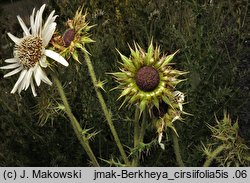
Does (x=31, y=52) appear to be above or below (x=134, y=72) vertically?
above

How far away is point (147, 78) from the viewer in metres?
1.71

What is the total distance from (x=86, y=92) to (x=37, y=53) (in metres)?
1.10

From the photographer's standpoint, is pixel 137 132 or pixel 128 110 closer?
pixel 137 132

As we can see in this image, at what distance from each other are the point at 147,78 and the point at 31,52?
515mm

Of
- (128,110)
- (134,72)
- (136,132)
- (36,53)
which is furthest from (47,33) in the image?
(128,110)

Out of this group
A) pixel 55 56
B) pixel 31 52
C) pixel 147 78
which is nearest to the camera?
pixel 147 78

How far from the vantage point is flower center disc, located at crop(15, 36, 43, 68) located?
1.91m

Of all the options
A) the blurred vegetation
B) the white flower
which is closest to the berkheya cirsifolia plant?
the white flower

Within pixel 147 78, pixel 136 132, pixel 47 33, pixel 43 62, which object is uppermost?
pixel 47 33

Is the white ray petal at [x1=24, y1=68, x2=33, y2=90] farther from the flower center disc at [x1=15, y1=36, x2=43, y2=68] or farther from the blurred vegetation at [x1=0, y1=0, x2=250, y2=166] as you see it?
the blurred vegetation at [x1=0, y1=0, x2=250, y2=166]

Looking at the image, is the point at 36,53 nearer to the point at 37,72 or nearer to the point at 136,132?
the point at 37,72

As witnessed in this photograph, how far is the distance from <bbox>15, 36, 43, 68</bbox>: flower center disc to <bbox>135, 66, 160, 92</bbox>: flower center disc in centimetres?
44

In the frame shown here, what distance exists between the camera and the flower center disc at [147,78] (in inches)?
66.9

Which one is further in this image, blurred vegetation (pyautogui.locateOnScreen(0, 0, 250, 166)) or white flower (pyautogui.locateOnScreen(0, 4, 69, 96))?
blurred vegetation (pyautogui.locateOnScreen(0, 0, 250, 166))
